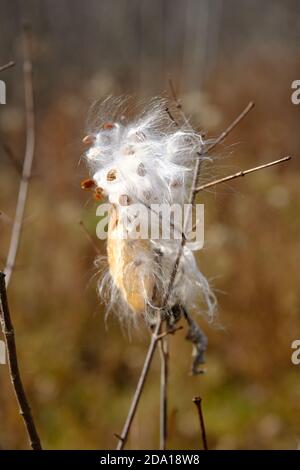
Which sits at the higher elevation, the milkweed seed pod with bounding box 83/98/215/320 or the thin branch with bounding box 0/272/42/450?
the milkweed seed pod with bounding box 83/98/215/320

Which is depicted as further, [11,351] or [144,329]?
[144,329]

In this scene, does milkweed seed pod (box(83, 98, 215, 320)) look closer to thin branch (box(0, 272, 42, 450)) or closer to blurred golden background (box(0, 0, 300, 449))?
blurred golden background (box(0, 0, 300, 449))

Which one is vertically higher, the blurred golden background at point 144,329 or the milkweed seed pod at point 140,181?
the blurred golden background at point 144,329

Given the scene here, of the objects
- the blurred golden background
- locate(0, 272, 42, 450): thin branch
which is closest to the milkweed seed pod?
the blurred golden background

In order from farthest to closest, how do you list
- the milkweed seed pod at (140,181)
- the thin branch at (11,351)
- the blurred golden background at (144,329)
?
1. the blurred golden background at (144,329)
2. the milkweed seed pod at (140,181)
3. the thin branch at (11,351)

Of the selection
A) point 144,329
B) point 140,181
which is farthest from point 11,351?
point 144,329

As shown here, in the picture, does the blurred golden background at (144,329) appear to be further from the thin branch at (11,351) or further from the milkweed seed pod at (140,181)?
the thin branch at (11,351)

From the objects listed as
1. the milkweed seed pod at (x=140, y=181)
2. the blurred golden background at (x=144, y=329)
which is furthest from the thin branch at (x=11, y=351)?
the blurred golden background at (x=144, y=329)

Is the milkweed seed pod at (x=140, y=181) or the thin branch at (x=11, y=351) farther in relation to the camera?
the milkweed seed pod at (x=140, y=181)

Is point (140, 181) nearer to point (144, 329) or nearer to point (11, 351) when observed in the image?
point (11, 351)

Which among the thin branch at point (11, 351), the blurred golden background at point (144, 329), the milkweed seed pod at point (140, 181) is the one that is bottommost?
the thin branch at point (11, 351)
